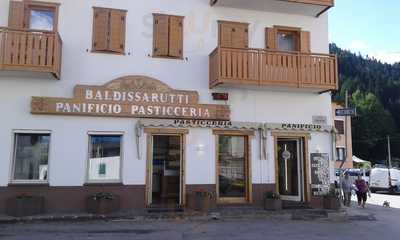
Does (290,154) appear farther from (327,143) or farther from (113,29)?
(113,29)

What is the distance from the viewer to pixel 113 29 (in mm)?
14570

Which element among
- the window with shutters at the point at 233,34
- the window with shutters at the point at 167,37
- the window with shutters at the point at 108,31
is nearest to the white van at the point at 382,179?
the window with shutters at the point at 233,34

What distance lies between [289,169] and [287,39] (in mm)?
4840

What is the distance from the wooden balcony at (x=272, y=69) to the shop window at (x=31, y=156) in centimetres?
581

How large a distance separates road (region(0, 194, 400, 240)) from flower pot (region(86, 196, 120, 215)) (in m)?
0.62

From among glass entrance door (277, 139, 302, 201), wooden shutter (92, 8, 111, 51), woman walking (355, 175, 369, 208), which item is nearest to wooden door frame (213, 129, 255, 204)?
glass entrance door (277, 139, 302, 201)

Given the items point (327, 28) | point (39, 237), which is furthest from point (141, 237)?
point (327, 28)

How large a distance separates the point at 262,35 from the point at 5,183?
32.3 feet

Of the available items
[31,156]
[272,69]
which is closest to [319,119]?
[272,69]

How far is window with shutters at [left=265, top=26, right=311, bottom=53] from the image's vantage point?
1592 centimetres

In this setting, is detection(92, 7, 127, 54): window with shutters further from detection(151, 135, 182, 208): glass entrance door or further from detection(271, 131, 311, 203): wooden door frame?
detection(271, 131, 311, 203): wooden door frame

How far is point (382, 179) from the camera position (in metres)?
32.9

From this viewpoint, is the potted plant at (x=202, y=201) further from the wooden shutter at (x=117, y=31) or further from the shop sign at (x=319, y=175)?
the wooden shutter at (x=117, y=31)

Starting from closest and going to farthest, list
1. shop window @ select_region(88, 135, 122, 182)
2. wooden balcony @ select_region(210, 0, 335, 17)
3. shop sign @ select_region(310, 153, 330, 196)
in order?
shop window @ select_region(88, 135, 122, 182)
wooden balcony @ select_region(210, 0, 335, 17)
shop sign @ select_region(310, 153, 330, 196)
